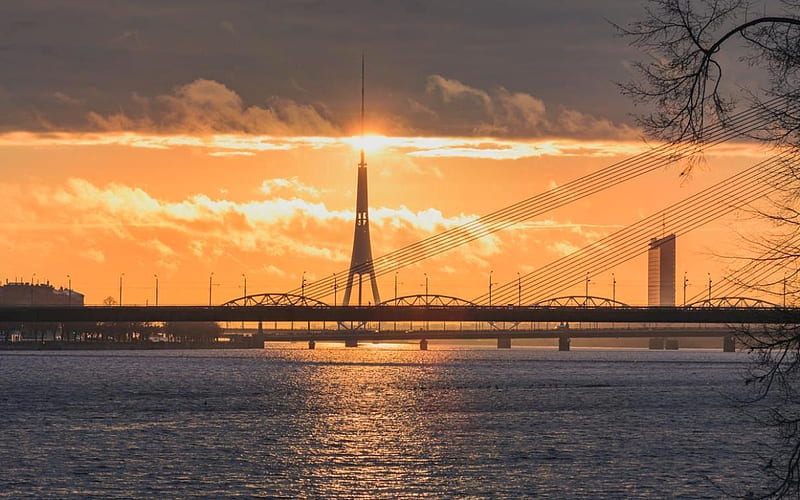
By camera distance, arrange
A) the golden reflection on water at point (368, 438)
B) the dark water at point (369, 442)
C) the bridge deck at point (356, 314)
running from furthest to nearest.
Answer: the bridge deck at point (356, 314), the golden reflection on water at point (368, 438), the dark water at point (369, 442)

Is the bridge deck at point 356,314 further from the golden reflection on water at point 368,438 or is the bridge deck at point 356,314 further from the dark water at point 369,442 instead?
the golden reflection on water at point 368,438

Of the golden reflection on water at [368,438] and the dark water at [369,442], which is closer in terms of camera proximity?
the dark water at [369,442]

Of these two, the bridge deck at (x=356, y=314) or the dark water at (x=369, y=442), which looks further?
the bridge deck at (x=356, y=314)

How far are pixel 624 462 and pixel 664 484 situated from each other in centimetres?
833

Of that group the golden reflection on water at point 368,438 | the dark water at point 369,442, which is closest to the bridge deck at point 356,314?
the dark water at point 369,442

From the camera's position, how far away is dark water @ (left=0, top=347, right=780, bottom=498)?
5006cm

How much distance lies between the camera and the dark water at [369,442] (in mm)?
50062

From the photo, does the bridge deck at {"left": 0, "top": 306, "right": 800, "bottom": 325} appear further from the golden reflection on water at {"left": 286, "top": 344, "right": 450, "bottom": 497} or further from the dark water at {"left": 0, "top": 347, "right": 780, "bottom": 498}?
the golden reflection on water at {"left": 286, "top": 344, "right": 450, "bottom": 497}

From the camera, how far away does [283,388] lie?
432 feet

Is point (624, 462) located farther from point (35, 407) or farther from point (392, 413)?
point (35, 407)

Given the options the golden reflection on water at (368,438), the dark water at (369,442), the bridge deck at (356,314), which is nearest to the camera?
the dark water at (369,442)

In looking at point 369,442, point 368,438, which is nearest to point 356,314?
point 368,438

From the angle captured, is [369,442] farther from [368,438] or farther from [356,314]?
[356,314]

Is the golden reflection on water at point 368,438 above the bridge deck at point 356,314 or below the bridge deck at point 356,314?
below
